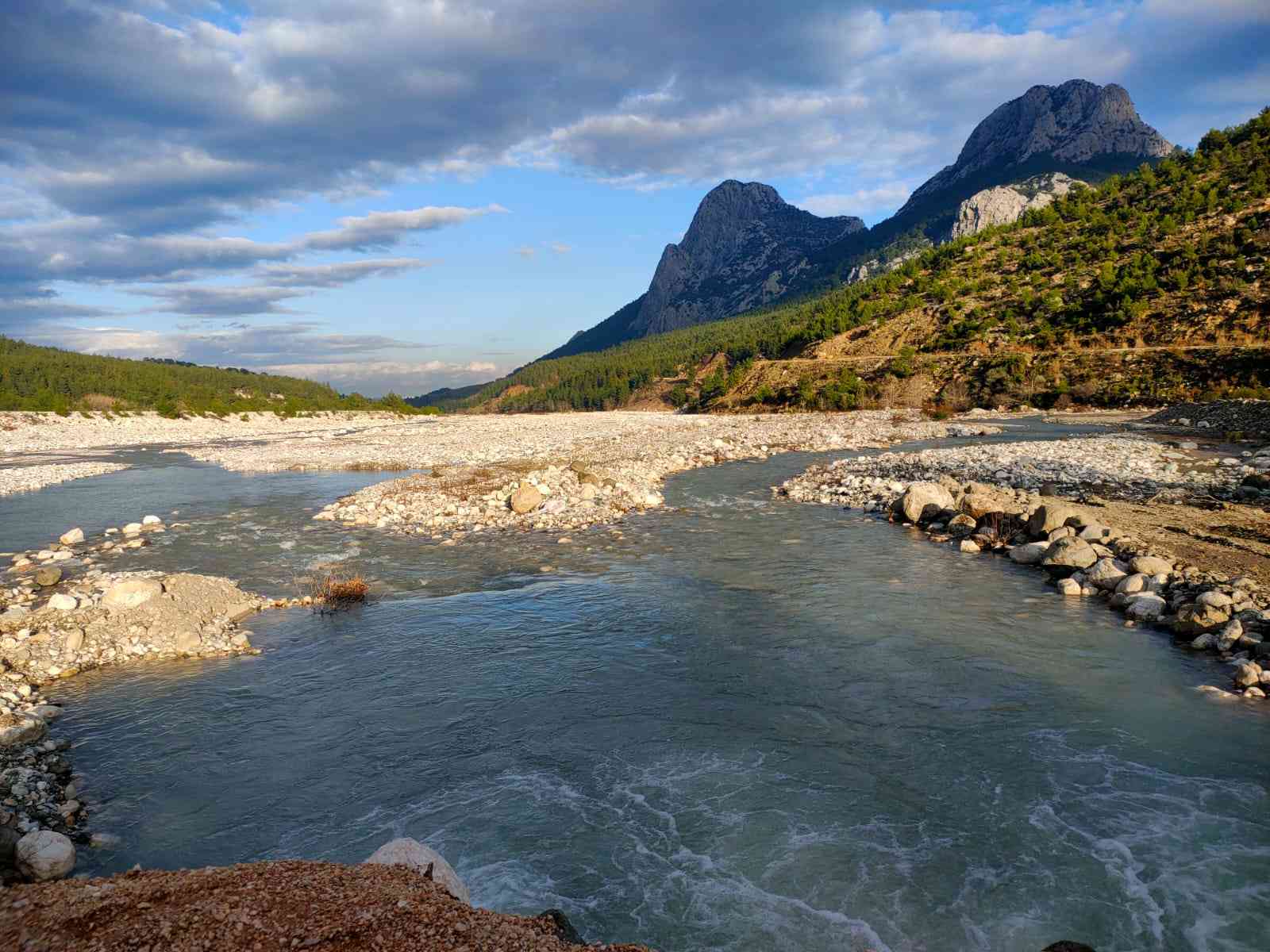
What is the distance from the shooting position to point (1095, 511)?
19.0m

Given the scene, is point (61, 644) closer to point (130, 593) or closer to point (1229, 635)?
point (130, 593)

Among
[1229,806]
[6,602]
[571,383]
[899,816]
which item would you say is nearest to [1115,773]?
[1229,806]

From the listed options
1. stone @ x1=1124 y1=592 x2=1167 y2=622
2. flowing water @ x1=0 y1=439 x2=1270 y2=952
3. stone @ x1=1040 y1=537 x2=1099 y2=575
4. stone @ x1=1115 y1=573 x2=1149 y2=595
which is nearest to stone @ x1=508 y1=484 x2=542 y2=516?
flowing water @ x1=0 y1=439 x2=1270 y2=952

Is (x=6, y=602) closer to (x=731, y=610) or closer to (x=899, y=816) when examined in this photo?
(x=731, y=610)

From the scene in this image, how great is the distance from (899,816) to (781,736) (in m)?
2.08

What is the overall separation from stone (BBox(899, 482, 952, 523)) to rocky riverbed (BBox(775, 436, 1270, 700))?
1.4 inches

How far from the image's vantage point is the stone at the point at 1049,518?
18.0 m

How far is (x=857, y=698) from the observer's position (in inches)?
415

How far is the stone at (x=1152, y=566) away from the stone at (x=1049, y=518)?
3.11 metres

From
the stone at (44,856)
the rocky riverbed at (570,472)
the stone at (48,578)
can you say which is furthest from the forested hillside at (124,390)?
the stone at (44,856)

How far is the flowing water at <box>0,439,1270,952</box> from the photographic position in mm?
6527

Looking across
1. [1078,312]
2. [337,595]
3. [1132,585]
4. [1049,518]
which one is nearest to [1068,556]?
[1132,585]

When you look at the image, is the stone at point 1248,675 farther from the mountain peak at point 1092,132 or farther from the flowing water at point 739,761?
the mountain peak at point 1092,132

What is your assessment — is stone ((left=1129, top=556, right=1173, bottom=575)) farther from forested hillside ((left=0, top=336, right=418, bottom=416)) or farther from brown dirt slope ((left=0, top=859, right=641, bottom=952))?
forested hillside ((left=0, top=336, right=418, bottom=416))
